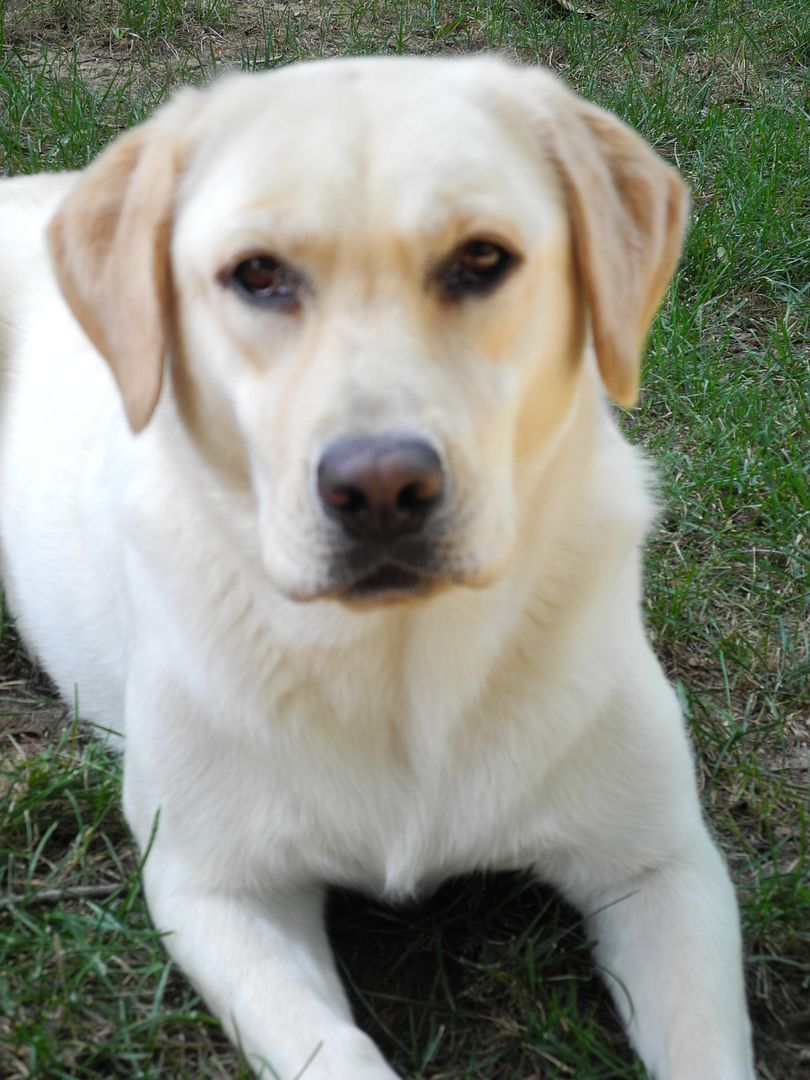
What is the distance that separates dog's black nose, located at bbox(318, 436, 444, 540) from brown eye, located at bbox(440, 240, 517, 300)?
36cm

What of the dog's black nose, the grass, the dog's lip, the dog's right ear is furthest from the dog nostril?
the grass

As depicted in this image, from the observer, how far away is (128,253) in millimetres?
2502

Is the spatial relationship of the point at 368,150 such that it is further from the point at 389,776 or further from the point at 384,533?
the point at 389,776

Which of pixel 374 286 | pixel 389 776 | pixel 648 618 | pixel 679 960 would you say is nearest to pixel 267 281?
pixel 374 286

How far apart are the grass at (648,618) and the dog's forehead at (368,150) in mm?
1359

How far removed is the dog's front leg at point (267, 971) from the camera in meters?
2.38

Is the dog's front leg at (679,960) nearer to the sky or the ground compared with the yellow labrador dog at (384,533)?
nearer to the ground

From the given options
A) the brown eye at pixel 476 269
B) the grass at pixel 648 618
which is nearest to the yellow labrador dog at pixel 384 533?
the brown eye at pixel 476 269

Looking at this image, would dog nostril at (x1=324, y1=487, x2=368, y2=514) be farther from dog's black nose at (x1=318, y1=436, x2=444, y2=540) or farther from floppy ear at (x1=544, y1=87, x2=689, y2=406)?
floppy ear at (x1=544, y1=87, x2=689, y2=406)

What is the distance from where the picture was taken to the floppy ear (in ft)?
8.23

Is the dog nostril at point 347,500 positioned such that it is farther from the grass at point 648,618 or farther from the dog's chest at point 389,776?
the grass at point 648,618

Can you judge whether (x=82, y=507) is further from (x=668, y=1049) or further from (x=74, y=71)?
(x=74, y=71)

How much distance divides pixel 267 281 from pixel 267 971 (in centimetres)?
120

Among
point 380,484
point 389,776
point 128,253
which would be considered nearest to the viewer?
point 380,484
